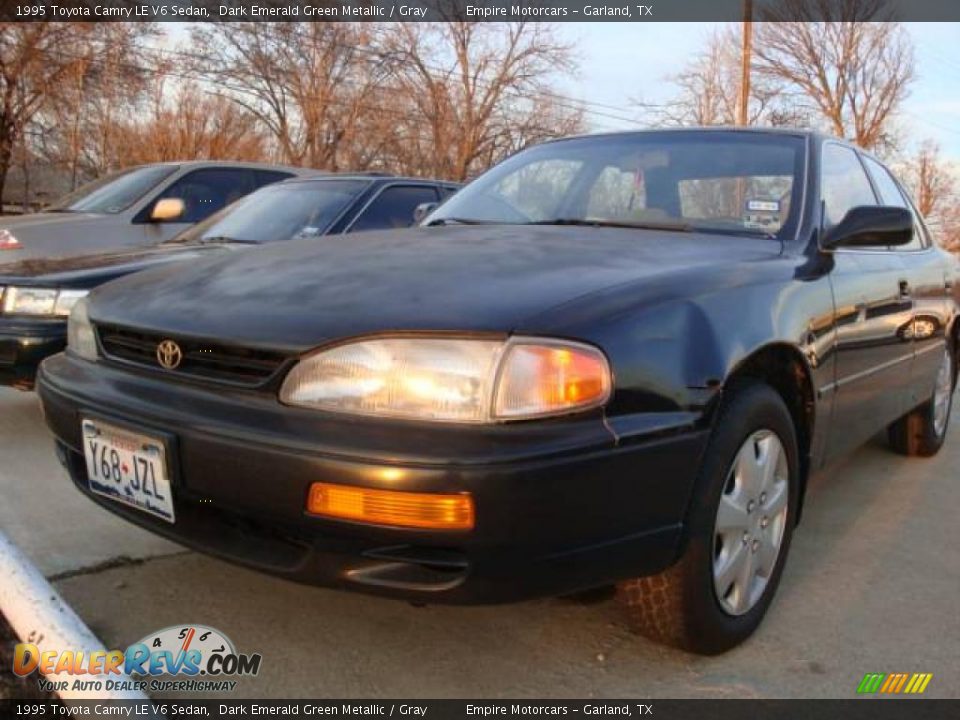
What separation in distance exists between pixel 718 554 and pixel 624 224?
1214 millimetres

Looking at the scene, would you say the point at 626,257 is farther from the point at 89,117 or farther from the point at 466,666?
the point at 89,117

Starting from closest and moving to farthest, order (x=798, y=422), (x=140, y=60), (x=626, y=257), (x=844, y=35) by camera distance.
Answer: (x=626, y=257) < (x=798, y=422) < (x=140, y=60) < (x=844, y=35)

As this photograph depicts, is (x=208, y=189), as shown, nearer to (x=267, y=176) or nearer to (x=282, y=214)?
(x=267, y=176)

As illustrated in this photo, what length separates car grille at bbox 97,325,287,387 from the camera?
1.92m

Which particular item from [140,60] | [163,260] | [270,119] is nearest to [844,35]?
[270,119]

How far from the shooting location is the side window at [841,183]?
3.02 meters

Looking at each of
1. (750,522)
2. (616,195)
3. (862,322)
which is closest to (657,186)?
(616,195)

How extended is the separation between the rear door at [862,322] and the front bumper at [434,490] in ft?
3.59

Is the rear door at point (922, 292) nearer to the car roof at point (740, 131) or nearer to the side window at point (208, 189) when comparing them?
the car roof at point (740, 131)

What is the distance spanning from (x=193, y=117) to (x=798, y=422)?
26211 millimetres

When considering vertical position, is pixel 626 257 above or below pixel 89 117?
below

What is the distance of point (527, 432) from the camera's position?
5.60ft

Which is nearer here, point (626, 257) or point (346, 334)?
point (346, 334)

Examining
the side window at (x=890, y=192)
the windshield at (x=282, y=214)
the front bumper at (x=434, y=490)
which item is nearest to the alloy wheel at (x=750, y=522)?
the front bumper at (x=434, y=490)
